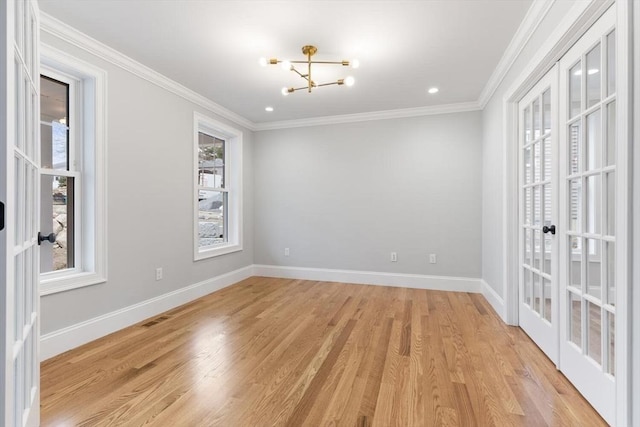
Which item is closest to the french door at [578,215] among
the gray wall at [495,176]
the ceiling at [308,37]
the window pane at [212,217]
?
the gray wall at [495,176]

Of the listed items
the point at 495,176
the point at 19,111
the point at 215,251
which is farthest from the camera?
the point at 215,251

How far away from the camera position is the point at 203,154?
4.32m

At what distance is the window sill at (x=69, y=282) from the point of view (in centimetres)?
229

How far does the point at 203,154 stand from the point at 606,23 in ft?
13.6

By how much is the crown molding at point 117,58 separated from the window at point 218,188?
0.78ft

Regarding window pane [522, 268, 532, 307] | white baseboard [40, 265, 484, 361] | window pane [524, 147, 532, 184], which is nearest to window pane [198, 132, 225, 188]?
white baseboard [40, 265, 484, 361]

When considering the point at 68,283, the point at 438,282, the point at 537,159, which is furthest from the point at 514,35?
the point at 68,283

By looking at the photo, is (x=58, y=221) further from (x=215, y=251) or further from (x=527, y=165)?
(x=527, y=165)

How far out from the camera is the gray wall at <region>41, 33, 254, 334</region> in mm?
2637

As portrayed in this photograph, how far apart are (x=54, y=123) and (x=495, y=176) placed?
4.22 meters

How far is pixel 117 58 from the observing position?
9.18 ft

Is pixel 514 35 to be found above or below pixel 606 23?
above

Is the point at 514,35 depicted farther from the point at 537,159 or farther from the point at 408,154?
the point at 408,154

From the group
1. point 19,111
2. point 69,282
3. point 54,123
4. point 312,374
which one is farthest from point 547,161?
point 54,123
